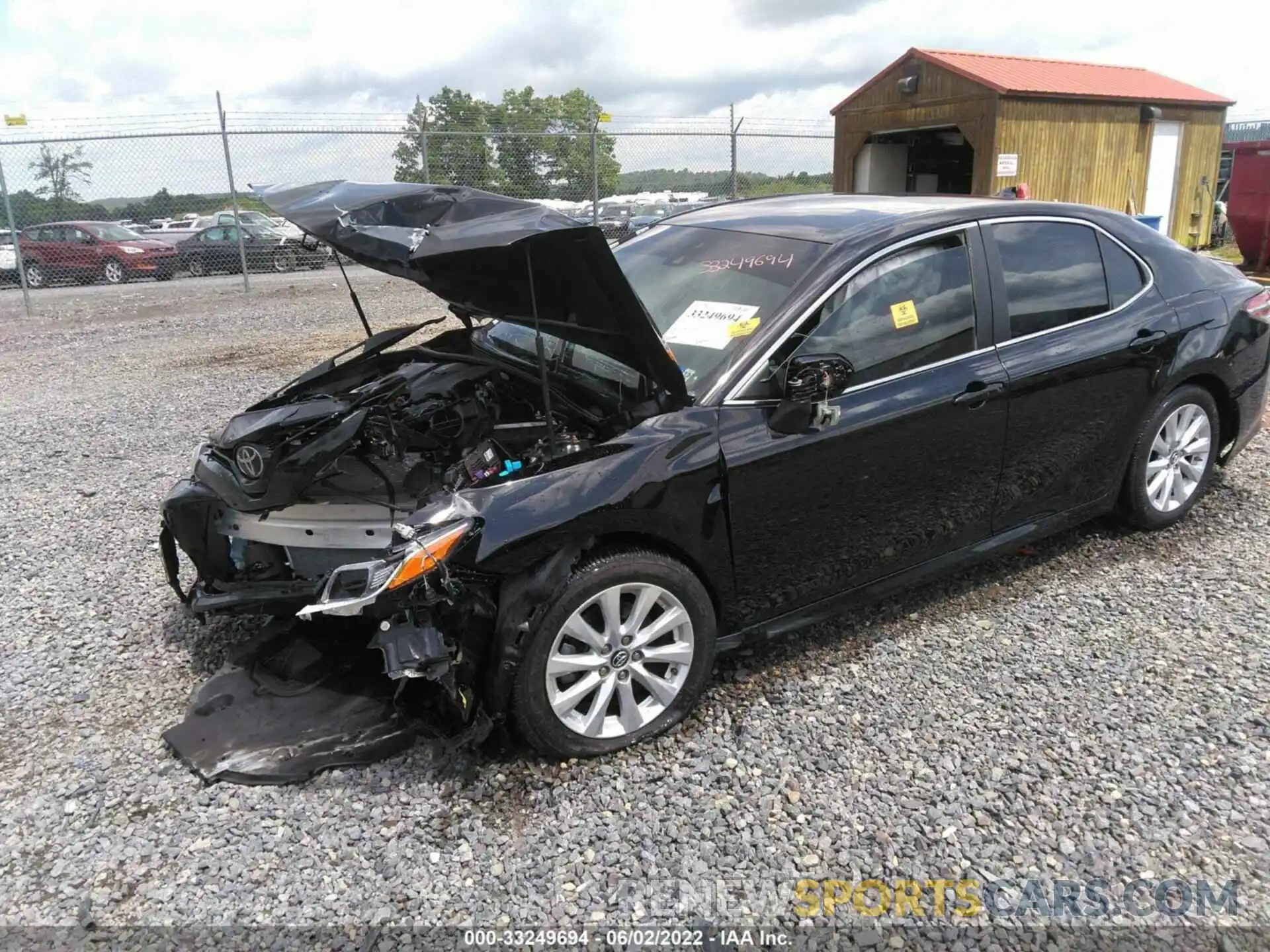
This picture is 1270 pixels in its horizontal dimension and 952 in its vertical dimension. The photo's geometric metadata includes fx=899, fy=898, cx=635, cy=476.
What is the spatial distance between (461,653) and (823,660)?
4.80 ft

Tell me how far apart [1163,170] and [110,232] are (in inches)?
778

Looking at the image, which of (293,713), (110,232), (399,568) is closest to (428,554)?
(399,568)

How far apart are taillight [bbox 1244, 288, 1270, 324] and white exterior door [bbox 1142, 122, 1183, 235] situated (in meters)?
13.7

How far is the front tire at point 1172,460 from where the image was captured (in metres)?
4.12

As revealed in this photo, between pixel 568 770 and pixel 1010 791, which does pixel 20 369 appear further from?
pixel 1010 791

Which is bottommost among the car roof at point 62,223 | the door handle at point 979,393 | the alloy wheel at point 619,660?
the alloy wheel at point 619,660

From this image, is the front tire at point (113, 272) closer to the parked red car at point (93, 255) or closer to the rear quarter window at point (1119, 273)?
the parked red car at point (93, 255)

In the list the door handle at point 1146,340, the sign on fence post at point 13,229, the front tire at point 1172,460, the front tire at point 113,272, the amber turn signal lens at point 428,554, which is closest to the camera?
the amber turn signal lens at point 428,554

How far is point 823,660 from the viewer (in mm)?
3434

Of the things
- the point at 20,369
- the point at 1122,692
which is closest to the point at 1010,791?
the point at 1122,692

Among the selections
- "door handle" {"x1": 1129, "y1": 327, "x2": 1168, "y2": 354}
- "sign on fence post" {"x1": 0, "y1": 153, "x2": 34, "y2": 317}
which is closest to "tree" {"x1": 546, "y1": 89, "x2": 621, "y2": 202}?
"sign on fence post" {"x1": 0, "y1": 153, "x2": 34, "y2": 317}

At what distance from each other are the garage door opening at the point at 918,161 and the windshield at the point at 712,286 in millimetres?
13814

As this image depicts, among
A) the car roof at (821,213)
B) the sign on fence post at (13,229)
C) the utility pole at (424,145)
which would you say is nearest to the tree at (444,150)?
the utility pole at (424,145)

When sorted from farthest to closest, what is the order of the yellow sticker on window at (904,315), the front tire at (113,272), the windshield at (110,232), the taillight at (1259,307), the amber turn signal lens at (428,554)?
the front tire at (113,272)
the windshield at (110,232)
the taillight at (1259,307)
the yellow sticker on window at (904,315)
the amber turn signal lens at (428,554)
